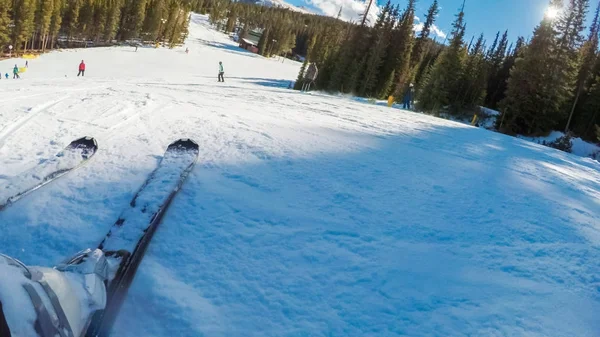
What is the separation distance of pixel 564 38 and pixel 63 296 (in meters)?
36.1

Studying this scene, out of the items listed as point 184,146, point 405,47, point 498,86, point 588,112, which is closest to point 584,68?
point 588,112

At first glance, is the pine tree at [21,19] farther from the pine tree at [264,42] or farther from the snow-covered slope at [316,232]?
the snow-covered slope at [316,232]

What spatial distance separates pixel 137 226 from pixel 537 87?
1256 inches

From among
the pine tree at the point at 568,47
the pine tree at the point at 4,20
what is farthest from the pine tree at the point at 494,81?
the pine tree at the point at 4,20

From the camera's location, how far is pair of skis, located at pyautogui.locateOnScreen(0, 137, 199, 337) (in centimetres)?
303

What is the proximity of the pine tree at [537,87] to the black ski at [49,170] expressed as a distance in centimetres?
2864

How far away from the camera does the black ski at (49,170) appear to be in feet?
13.8

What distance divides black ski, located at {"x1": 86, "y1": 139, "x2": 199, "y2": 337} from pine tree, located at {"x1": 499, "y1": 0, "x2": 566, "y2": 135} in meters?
28.0

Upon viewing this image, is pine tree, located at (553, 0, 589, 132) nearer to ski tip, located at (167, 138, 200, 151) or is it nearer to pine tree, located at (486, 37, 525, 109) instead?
pine tree, located at (486, 37, 525, 109)

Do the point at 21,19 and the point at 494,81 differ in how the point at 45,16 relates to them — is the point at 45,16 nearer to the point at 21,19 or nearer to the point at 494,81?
the point at 21,19

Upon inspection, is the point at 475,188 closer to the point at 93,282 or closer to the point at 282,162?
the point at 282,162

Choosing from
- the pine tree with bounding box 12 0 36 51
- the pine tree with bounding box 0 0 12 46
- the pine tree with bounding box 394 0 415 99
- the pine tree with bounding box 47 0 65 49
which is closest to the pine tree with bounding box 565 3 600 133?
the pine tree with bounding box 394 0 415 99

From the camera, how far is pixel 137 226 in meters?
3.91

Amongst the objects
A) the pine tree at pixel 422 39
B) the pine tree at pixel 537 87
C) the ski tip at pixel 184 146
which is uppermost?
the pine tree at pixel 422 39
